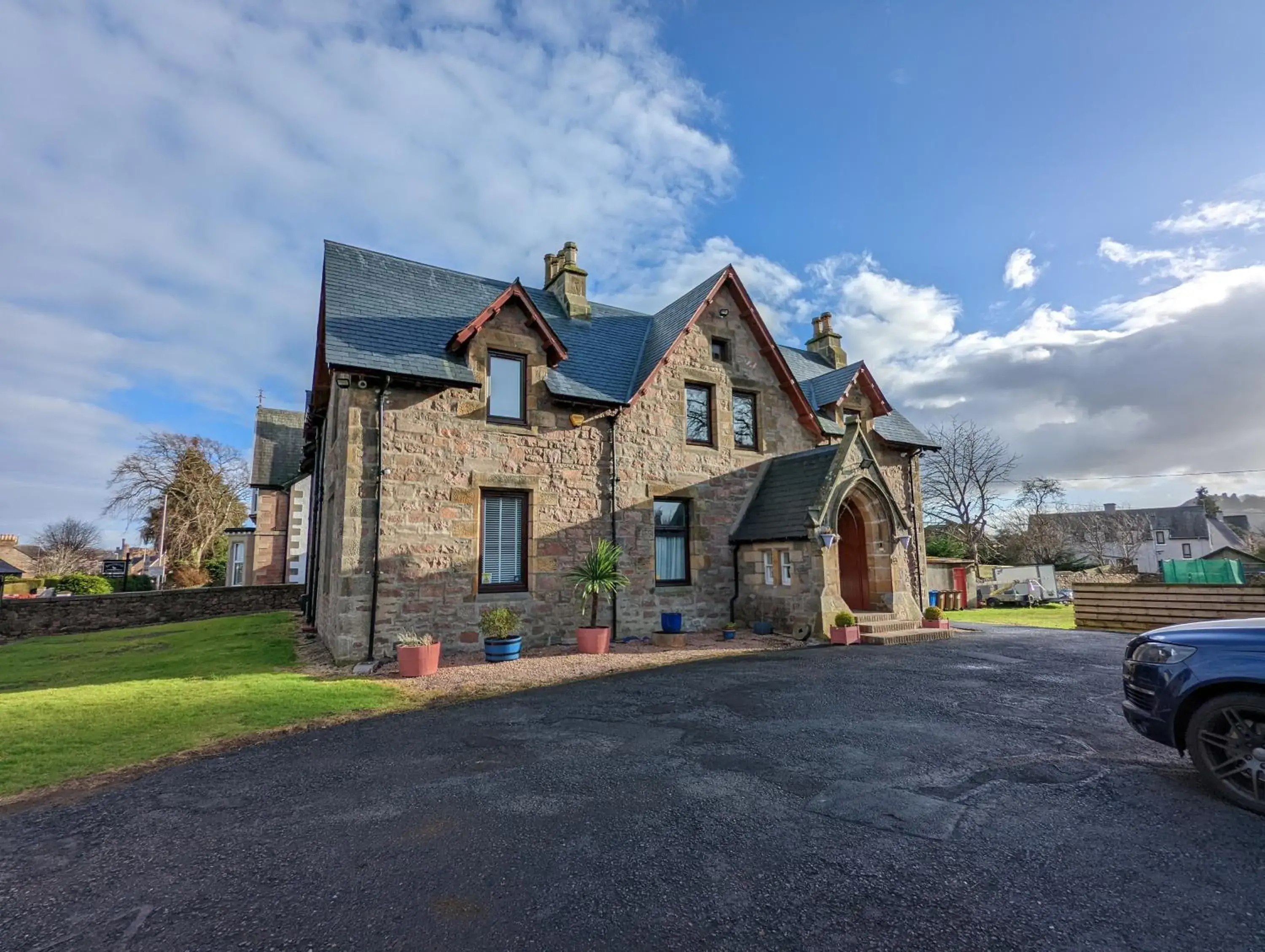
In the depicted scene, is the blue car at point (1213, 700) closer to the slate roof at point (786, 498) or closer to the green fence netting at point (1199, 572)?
the slate roof at point (786, 498)

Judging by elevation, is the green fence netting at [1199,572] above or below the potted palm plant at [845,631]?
above

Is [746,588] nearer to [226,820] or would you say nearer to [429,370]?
[429,370]

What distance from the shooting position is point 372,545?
472 inches

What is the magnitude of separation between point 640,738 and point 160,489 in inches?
1875

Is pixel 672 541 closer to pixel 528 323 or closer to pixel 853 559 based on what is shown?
pixel 853 559

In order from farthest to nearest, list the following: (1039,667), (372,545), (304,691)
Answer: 1. (372,545)
2. (1039,667)
3. (304,691)

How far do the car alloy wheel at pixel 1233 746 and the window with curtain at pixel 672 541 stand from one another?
11.5 meters

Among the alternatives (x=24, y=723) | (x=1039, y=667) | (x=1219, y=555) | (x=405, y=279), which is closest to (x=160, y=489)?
(x=405, y=279)

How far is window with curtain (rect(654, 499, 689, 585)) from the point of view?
1580 cm

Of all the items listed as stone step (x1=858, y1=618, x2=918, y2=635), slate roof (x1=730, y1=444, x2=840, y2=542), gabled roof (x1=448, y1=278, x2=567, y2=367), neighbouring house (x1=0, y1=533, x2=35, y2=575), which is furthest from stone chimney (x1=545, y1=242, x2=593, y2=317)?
neighbouring house (x1=0, y1=533, x2=35, y2=575)

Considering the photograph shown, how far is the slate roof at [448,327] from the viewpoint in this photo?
504 inches

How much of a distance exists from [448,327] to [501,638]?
289 inches

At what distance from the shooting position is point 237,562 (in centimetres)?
3500

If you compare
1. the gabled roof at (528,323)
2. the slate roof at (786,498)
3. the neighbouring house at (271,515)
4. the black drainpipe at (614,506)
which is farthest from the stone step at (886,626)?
the neighbouring house at (271,515)
